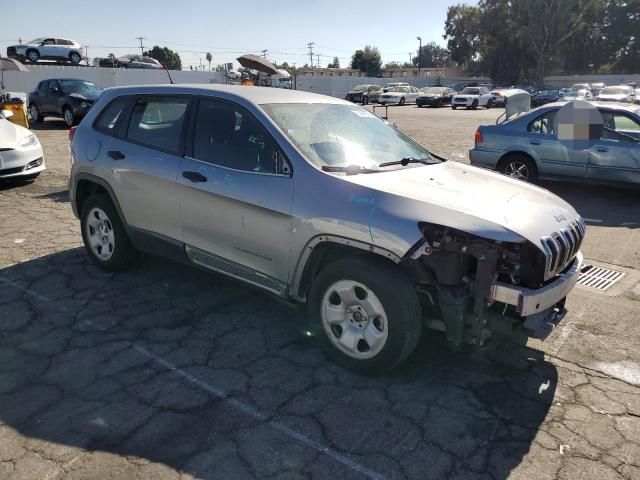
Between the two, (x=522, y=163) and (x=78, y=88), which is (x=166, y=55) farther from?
(x=522, y=163)

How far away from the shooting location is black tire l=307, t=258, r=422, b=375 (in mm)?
3049

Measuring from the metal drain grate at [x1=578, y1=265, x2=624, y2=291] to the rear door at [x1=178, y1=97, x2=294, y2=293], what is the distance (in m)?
3.19

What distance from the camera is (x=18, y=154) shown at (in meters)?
8.59

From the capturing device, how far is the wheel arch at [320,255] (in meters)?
3.19

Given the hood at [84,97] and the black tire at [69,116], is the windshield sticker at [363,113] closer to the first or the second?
the hood at [84,97]

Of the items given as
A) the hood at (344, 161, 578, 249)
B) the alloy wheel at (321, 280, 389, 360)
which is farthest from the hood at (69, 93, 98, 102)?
the alloy wheel at (321, 280, 389, 360)

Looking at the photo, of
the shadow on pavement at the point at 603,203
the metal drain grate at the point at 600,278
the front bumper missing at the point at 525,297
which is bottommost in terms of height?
the metal drain grate at the point at 600,278

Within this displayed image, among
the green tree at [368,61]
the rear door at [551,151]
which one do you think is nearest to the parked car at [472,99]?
the rear door at [551,151]

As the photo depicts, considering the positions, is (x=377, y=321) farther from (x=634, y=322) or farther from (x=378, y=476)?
(x=634, y=322)

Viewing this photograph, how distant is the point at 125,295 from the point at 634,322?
170 inches

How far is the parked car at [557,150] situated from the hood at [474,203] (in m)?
5.15

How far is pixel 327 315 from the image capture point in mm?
3406

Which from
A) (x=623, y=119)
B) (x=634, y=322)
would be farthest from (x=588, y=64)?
(x=634, y=322)

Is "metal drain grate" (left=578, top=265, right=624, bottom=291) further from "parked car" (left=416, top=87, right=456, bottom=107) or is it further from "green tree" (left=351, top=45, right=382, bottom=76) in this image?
"green tree" (left=351, top=45, right=382, bottom=76)
